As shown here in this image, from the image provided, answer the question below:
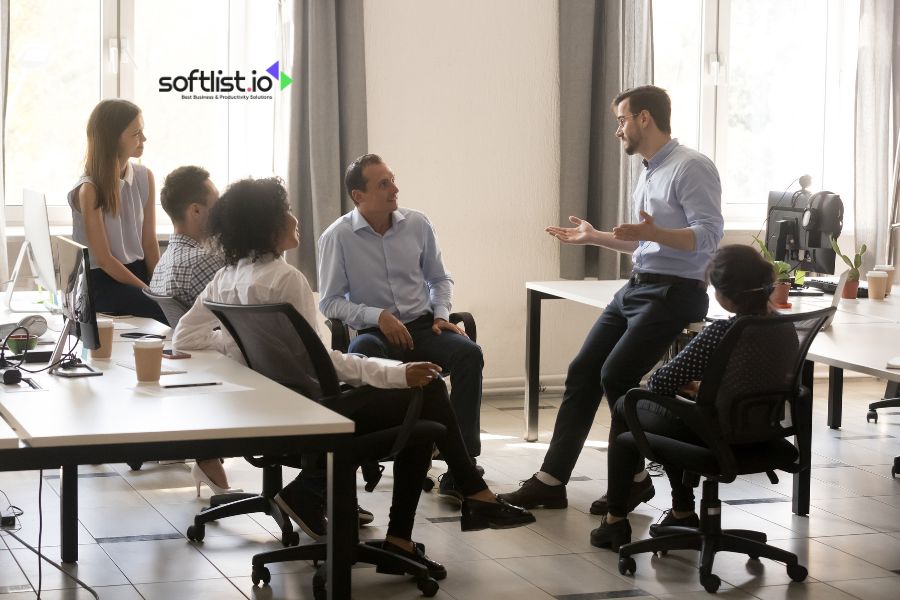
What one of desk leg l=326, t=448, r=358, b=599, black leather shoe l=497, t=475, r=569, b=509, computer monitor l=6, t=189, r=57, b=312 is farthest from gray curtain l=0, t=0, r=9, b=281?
desk leg l=326, t=448, r=358, b=599

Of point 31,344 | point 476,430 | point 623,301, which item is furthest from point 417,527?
point 31,344

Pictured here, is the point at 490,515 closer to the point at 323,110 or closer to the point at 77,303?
the point at 77,303

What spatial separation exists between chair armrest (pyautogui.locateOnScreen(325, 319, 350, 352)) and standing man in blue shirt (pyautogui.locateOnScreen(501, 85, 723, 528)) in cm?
79

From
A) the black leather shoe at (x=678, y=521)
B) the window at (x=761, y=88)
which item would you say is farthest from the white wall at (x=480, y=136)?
the black leather shoe at (x=678, y=521)

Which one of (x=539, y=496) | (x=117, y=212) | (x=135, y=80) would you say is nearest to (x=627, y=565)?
(x=539, y=496)

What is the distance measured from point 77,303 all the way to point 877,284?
3.15m

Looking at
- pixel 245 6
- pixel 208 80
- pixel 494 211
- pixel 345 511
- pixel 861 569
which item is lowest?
pixel 861 569

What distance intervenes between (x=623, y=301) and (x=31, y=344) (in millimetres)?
1877

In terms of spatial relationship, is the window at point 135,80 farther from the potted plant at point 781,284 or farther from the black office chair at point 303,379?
the black office chair at point 303,379

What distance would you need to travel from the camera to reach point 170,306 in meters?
3.87

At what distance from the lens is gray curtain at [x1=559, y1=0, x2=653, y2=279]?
228 inches

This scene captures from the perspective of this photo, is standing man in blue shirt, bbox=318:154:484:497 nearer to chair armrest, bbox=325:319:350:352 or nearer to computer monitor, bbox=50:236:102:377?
chair armrest, bbox=325:319:350:352

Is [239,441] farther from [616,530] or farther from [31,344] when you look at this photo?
[616,530]

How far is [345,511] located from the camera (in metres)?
2.40
